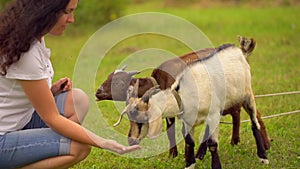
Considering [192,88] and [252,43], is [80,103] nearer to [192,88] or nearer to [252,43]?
[192,88]

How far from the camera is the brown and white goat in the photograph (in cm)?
399

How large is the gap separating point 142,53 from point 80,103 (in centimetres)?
596

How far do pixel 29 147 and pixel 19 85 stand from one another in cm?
38

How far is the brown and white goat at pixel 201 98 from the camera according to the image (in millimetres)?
3986

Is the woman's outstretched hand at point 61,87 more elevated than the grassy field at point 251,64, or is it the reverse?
the woman's outstretched hand at point 61,87

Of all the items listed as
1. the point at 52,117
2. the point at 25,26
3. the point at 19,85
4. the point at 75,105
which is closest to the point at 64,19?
the point at 25,26

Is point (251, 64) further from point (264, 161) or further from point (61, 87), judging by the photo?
point (61, 87)

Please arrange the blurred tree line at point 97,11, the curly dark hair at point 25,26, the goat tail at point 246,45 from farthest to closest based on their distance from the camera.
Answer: the blurred tree line at point 97,11 < the goat tail at point 246,45 < the curly dark hair at point 25,26

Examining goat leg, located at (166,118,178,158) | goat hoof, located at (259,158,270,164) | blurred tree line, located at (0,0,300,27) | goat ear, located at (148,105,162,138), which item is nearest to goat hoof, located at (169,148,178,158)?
goat leg, located at (166,118,178,158)

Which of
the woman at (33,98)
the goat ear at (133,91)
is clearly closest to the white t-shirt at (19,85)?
the woman at (33,98)

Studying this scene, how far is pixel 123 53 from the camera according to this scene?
10.6m

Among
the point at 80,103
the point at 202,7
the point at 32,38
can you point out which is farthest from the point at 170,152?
the point at 202,7

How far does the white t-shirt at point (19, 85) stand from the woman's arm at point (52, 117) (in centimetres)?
6

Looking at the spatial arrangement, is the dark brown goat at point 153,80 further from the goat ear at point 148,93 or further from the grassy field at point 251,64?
the grassy field at point 251,64
